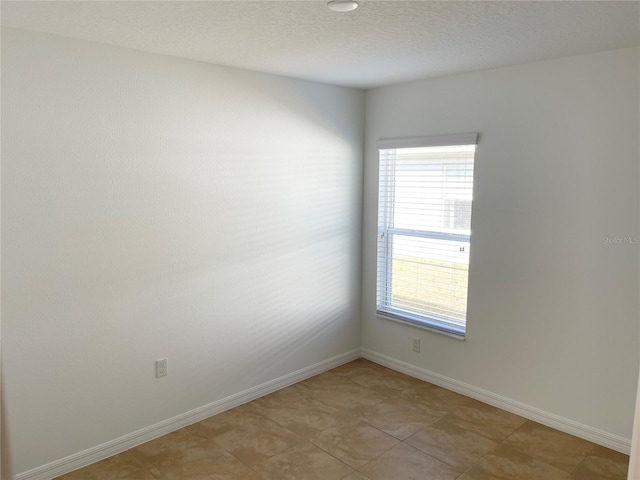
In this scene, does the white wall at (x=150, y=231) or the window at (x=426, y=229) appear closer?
the white wall at (x=150, y=231)

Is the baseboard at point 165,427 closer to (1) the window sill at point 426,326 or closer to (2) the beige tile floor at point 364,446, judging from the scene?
(2) the beige tile floor at point 364,446

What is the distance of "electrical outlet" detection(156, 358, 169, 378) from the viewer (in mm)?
3029

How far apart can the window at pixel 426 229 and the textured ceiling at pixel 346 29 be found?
0.75m

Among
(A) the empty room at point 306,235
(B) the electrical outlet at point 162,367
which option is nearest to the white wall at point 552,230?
(A) the empty room at point 306,235

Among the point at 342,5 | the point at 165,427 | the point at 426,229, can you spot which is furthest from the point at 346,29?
the point at 165,427

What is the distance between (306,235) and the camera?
3.75 m

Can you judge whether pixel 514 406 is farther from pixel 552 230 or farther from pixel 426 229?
pixel 426 229

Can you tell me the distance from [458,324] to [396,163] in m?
1.32

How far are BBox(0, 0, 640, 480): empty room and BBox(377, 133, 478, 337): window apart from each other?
0.8 inches

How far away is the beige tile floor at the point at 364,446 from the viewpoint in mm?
2701

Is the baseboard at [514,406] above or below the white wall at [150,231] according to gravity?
below

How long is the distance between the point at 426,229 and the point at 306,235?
0.91m

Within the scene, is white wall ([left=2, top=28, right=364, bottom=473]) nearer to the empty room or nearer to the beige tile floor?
the empty room

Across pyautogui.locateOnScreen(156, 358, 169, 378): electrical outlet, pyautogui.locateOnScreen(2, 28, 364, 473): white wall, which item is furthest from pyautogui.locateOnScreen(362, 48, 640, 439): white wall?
pyautogui.locateOnScreen(156, 358, 169, 378): electrical outlet
